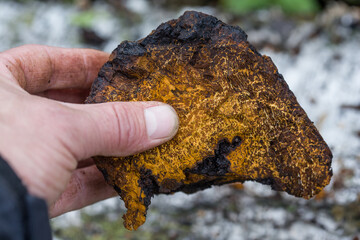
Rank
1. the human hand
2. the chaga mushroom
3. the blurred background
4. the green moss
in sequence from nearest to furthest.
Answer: the human hand
the chaga mushroom
the blurred background
the green moss

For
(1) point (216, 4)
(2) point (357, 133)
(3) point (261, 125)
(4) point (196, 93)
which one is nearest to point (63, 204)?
(4) point (196, 93)

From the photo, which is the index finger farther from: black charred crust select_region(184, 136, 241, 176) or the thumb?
black charred crust select_region(184, 136, 241, 176)

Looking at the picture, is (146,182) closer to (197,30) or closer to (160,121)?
(160,121)

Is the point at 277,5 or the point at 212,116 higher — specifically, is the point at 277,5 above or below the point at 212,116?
above

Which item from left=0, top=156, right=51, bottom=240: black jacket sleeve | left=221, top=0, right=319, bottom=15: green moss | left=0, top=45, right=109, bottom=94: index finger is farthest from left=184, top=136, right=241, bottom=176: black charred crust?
left=221, top=0, right=319, bottom=15: green moss

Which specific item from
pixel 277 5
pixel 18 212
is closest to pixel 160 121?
pixel 18 212
